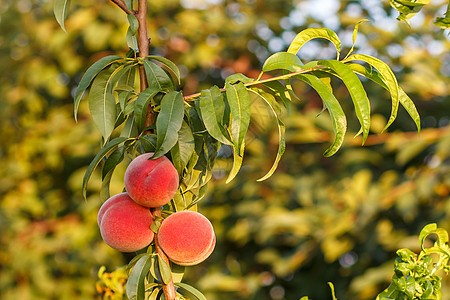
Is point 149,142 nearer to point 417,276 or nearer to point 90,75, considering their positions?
point 90,75

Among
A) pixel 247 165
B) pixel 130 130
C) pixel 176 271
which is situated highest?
pixel 130 130

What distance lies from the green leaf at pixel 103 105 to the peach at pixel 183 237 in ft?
0.34

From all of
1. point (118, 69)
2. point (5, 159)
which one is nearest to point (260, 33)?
point (5, 159)

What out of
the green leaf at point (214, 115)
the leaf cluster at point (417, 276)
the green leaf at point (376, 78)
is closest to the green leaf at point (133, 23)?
the green leaf at point (214, 115)

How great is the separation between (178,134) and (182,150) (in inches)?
0.6

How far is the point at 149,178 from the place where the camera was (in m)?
0.45

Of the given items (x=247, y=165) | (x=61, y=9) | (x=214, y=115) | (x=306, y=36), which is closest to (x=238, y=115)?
(x=214, y=115)

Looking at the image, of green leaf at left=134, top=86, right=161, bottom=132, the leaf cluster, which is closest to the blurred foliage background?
the leaf cluster

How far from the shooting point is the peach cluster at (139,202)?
18.2 inches

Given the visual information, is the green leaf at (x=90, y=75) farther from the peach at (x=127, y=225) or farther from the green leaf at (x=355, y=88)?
the green leaf at (x=355, y=88)

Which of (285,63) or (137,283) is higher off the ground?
(285,63)

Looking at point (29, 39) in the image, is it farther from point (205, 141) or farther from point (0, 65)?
point (205, 141)

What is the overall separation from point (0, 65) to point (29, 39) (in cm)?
20

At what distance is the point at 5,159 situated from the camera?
246 cm
